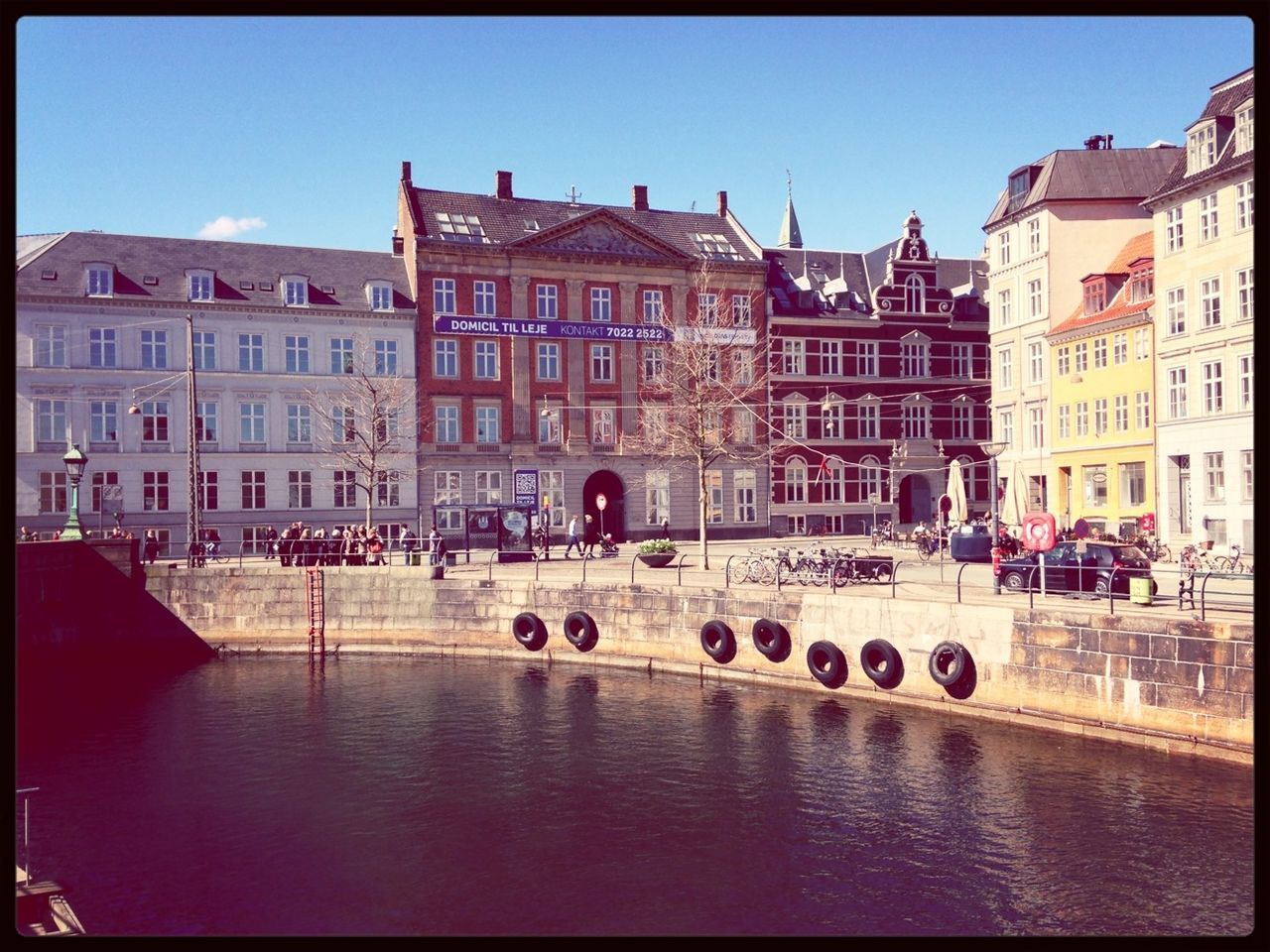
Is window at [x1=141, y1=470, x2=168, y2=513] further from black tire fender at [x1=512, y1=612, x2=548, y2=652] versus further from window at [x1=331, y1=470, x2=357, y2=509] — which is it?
black tire fender at [x1=512, y1=612, x2=548, y2=652]

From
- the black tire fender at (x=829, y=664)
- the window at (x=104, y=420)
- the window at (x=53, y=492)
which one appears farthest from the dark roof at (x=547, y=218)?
the black tire fender at (x=829, y=664)

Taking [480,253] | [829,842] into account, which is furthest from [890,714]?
[480,253]

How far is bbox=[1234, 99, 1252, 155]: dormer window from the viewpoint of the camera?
3747 centimetres

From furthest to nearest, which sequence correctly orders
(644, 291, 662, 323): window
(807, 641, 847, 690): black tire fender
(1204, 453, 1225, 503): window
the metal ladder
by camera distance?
(644, 291, 662, 323): window < the metal ladder < (1204, 453, 1225, 503): window < (807, 641, 847, 690): black tire fender

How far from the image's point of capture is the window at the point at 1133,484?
1738 inches

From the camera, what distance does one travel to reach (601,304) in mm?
57781

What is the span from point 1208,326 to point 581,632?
2465 cm

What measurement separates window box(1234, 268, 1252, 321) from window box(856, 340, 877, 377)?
84.8 feet

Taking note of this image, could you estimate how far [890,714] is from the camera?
27.1 metres

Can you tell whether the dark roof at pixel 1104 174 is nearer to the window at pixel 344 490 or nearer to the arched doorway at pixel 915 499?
the arched doorway at pixel 915 499

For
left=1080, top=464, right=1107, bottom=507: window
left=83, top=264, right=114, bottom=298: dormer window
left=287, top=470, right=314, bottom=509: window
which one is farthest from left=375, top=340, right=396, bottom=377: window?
left=1080, top=464, right=1107, bottom=507: window

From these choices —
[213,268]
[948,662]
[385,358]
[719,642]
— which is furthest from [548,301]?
[948,662]

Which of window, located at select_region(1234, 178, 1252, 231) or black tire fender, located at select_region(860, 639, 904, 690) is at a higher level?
window, located at select_region(1234, 178, 1252, 231)

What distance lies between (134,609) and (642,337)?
95.3ft
